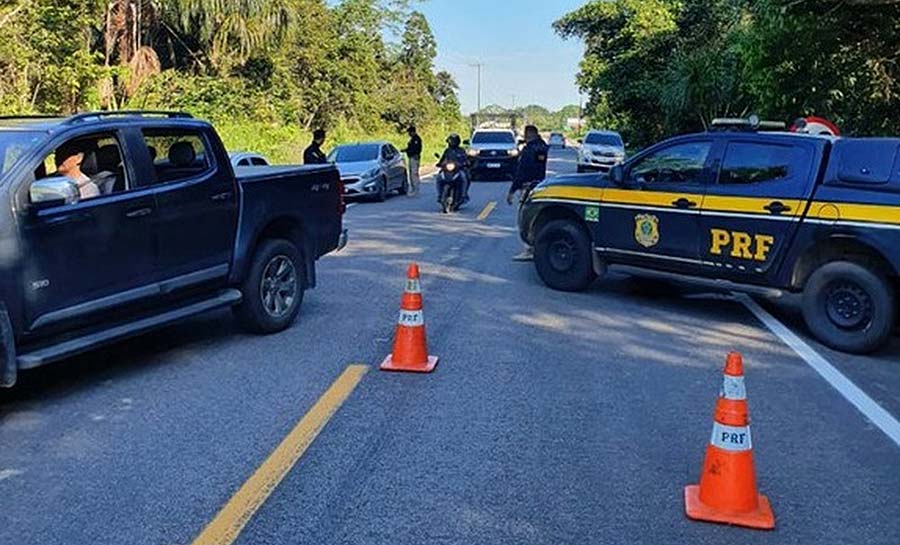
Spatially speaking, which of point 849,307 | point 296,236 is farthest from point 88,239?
point 849,307

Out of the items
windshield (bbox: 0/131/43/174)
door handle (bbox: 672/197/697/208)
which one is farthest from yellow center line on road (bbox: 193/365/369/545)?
door handle (bbox: 672/197/697/208)

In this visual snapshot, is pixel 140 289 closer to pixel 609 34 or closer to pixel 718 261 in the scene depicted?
pixel 718 261

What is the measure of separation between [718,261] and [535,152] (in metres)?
5.98

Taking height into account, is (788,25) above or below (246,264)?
above

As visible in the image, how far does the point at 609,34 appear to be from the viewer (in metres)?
47.8

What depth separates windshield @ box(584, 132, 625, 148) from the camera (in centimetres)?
3303

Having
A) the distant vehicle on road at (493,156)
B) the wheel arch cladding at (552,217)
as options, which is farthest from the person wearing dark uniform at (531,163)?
the distant vehicle on road at (493,156)

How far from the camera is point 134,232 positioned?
Result: 20.9ft

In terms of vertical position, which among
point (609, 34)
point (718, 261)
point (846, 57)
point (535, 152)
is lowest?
point (718, 261)

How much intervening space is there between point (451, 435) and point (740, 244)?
172 inches

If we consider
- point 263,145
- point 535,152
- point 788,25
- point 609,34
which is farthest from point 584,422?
point 609,34

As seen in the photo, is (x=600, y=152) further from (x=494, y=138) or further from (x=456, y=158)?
(x=456, y=158)

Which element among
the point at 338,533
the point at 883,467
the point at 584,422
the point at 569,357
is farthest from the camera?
the point at 569,357

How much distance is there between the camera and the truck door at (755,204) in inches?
316
